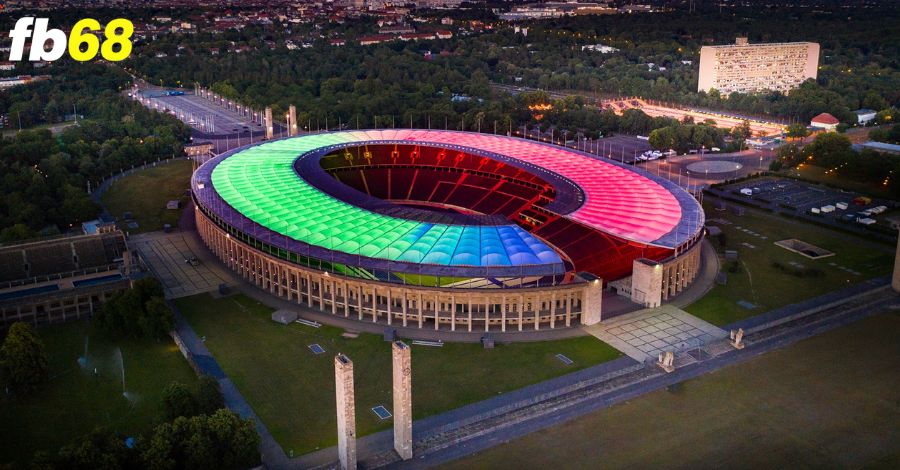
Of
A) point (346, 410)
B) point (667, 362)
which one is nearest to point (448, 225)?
point (667, 362)

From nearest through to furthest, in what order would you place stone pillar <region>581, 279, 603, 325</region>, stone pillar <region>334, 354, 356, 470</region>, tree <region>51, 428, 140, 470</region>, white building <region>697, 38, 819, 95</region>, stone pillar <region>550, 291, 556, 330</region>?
tree <region>51, 428, 140, 470</region> → stone pillar <region>334, 354, 356, 470</region> → stone pillar <region>581, 279, 603, 325</region> → stone pillar <region>550, 291, 556, 330</region> → white building <region>697, 38, 819, 95</region>

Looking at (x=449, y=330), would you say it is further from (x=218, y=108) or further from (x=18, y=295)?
(x=218, y=108)

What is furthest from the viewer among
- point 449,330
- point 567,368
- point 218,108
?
point 218,108

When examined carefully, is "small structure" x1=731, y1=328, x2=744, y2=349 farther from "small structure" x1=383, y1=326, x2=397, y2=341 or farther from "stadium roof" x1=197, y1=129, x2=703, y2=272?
"small structure" x1=383, y1=326, x2=397, y2=341

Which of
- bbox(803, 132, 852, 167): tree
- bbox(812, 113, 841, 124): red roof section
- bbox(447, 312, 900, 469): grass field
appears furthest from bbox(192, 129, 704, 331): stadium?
bbox(812, 113, 841, 124): red roof section

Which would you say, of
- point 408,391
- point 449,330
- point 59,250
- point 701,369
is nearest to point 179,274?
point 59,250

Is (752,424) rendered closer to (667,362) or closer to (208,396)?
(667,362)
